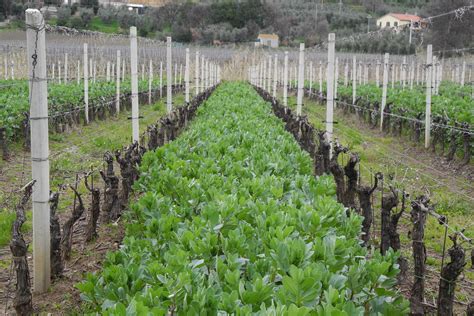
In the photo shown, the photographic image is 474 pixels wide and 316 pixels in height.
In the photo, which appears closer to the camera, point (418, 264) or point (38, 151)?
point (418, 264)

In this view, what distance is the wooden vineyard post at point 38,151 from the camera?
17.5ft

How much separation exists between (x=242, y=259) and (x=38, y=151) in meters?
2.76

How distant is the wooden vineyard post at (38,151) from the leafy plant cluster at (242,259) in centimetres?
84

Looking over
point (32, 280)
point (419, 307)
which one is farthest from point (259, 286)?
point (32, 280)

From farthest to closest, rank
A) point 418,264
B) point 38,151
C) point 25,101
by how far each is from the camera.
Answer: point 25,101, point 38,151, point 418,264

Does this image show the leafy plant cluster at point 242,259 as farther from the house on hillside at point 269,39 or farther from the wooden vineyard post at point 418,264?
the house on hillside at point 269,39

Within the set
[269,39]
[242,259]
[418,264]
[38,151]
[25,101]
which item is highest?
[269,39]

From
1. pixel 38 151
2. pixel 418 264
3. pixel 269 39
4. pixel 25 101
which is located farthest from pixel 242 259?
pixel 269 39

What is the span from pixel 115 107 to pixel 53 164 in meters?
11.2

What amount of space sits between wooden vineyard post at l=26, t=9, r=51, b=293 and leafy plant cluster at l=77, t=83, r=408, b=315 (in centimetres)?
84

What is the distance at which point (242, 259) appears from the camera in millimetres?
3424

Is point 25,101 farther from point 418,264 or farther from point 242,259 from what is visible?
point 242,259

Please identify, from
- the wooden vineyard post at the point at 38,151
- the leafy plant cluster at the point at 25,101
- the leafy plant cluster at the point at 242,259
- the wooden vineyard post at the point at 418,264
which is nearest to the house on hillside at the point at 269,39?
the leafy plant cluster at the point at 25,101

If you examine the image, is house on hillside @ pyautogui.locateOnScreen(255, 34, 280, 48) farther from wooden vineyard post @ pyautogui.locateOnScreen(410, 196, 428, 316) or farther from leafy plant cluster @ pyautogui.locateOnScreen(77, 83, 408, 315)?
wooden vineyard post @ pyautogui.locateOnScreen(410, 196, 428, 316)
